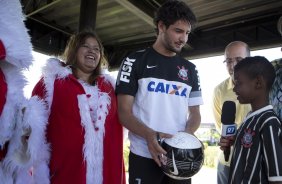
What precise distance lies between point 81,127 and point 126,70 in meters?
0.50

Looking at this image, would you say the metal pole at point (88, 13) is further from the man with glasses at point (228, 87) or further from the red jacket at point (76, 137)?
the red jacket at point (76, 137)

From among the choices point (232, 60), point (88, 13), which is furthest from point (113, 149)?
point (88, 13)

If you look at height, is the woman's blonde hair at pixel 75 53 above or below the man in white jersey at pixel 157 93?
above

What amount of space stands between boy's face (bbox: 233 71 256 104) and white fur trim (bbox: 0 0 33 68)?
1195 millimetres

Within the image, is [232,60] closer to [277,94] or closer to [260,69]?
[277,94]

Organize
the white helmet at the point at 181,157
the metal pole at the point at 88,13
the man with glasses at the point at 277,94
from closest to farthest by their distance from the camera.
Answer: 1. the white helmet at the point at 181,157
2. the man with glasses at the point at 277,94
3. the metal pole at the point at 88,13

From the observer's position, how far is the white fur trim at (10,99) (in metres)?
1.41

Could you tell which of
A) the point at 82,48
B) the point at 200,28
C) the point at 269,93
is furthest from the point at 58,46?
the point at 269,93

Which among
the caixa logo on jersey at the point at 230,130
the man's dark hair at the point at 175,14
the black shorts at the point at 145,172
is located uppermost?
the man's dark hair at the point at 175,14

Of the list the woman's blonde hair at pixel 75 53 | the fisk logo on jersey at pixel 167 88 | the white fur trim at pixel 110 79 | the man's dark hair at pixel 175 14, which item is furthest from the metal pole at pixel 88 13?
the fisk logo on jersey at pixel 167 88

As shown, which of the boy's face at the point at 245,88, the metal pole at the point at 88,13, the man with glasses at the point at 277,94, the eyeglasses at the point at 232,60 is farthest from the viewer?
the metal pole at the point at 88,13

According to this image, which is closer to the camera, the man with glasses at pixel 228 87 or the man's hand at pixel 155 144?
the man's hand at pixel 155 144

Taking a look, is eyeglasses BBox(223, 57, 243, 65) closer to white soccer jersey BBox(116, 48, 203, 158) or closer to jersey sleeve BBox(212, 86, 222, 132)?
jersey sleeve BBox(212, 86, 222, 132)

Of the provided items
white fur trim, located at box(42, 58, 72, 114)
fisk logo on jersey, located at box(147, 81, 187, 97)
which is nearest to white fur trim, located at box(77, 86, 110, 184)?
white fur trim, located at box(42, 58, 72, 114)
